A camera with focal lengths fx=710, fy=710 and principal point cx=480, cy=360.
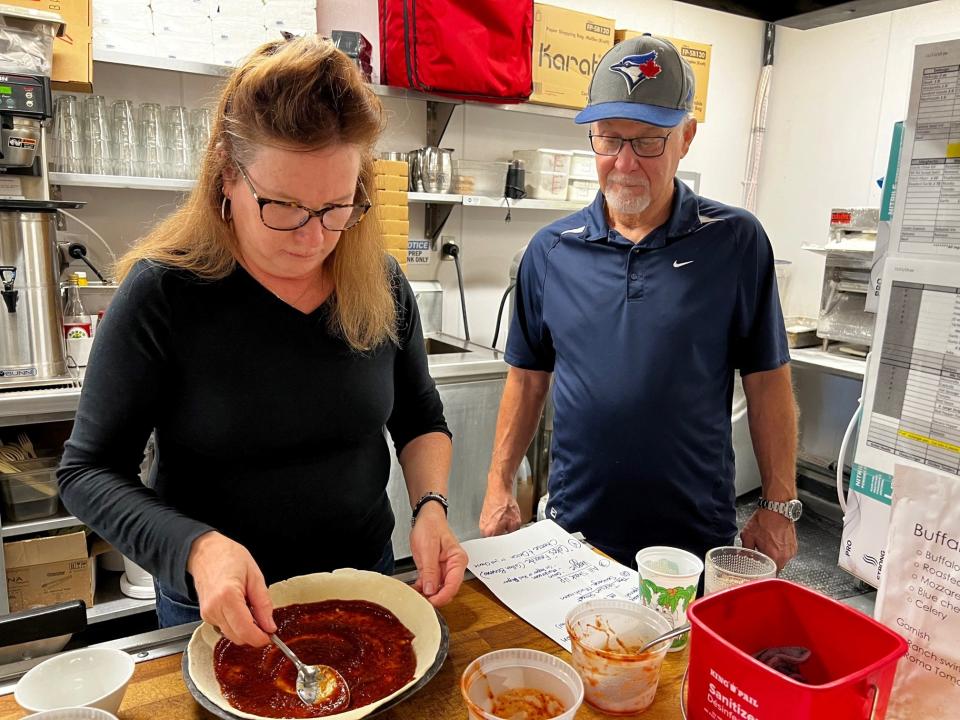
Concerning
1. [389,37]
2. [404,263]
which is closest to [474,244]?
[404,263]

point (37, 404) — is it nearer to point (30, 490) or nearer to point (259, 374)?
point (30, 490)

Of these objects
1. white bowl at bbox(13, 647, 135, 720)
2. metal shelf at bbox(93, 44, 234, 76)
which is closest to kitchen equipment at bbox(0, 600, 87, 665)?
white bowl at bbox(13, 647, 135, 720)

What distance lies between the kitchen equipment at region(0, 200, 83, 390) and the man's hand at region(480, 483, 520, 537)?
1.49m

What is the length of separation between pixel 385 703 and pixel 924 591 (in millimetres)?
614

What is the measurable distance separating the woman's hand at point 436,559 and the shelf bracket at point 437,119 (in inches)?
99.9

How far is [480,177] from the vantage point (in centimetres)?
339

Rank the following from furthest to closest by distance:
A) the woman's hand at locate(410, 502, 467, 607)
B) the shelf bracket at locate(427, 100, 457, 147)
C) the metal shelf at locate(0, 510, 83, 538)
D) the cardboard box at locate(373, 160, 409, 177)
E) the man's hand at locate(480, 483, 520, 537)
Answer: the shelf bracket at locate(427, 100, 457, 147) < the cardboard box at locate(373, 160, 409, 177) < the metal shelf at locate(0, 510, 83, 538) < the man's hand at locate(480, 483, 520, 537) < the woman's hand at locate(410, 502, 467, 607)

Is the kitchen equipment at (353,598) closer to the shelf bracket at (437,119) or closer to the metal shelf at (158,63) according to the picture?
the metal shelf at (158,63)

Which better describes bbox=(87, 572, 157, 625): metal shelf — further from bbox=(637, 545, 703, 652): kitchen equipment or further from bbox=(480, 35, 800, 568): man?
bbox=(637, 545, 703, 652): kitchen equipment

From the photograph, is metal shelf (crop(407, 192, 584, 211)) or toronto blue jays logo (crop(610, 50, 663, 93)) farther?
metal shelf (crop(407, 192, 584, 211))

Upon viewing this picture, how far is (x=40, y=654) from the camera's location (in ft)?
3.49

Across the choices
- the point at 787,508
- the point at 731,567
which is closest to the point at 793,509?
the point at 787,508

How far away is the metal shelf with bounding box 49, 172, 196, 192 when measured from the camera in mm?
2443

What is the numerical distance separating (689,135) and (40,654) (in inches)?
64.1
